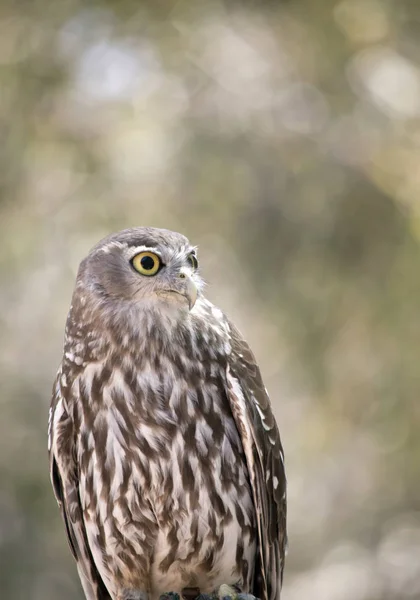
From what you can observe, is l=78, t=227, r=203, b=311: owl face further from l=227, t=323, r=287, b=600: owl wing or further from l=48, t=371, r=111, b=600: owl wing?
l=48, t=371, r=111, b=600: owl wing

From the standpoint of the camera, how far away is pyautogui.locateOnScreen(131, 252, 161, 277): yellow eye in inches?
163

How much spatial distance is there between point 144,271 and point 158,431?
0.60 m

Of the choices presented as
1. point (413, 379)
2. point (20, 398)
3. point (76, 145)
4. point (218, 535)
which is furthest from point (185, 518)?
point (76, 145)

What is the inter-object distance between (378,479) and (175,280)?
5950mm

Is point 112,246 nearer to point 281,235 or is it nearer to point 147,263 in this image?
point 147,263

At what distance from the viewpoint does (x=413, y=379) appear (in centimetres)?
941

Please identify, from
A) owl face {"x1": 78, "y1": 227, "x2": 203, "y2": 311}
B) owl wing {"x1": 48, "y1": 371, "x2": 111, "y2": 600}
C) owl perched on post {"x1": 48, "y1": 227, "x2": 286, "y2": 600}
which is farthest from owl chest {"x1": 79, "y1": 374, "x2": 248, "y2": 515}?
owl face {"x1": 78, "y1": 227, "x2": 203, "y2": 311}

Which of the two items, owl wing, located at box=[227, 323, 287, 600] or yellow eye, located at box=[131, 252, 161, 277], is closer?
yellow eye, located at box=[131, 252, 161, 277]

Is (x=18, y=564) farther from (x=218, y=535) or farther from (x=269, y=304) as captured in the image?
(x=218, y=535)

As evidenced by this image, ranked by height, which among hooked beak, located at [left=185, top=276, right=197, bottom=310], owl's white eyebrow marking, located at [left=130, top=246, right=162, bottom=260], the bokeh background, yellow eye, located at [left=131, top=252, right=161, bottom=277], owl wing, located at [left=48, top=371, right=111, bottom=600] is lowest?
owl wing, located at [left=48, top=371, right=111, bottom=600]

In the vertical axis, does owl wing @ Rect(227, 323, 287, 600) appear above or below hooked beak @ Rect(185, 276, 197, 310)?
below

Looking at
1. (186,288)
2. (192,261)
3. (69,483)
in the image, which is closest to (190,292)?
(186,288)

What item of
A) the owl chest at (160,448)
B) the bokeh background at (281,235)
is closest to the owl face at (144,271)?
the owl chest at (160,448)

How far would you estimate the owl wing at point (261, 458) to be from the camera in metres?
4.25
